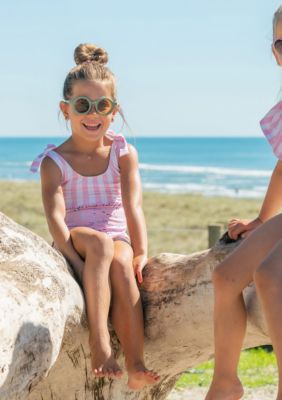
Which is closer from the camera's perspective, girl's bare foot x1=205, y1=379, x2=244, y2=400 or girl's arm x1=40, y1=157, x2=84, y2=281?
girl's bare foot x1=205, y1=379, x2=244, y2=400

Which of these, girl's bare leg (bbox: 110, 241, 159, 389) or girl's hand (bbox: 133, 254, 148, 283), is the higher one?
girl's hand (bbox: 133, 254, 148, 283)

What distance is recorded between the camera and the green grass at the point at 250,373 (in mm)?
5926

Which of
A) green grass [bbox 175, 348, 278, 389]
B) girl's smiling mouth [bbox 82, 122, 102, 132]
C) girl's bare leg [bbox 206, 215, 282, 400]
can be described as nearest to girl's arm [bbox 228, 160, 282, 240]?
girl's bare leg [bbox 206, 215, 282, 400]

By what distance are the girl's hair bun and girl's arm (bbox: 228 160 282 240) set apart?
1.06 metres

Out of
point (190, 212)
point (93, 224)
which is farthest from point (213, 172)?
point (93, 224)

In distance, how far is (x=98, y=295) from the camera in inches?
130

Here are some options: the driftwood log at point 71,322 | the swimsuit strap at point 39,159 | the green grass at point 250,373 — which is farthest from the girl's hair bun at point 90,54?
the green grass at point 250,373

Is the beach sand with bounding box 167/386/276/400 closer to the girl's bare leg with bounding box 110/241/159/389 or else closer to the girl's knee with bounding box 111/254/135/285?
the girl's bare leg with bounding box 110/241/159/389

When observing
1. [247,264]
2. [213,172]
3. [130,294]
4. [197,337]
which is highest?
[247,264]

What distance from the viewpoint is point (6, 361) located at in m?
2.69

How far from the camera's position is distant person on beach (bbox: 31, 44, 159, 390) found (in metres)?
3.43

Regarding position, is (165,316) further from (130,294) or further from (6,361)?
(6,361)

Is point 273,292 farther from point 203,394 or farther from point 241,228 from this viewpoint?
point 203,394

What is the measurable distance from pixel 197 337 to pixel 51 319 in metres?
0.84
